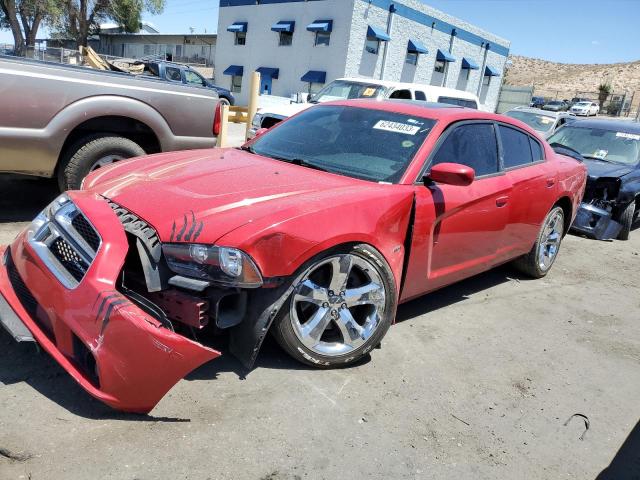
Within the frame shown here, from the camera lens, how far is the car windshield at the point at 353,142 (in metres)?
3.66

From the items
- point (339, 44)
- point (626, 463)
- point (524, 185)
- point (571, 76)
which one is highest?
point (571, 76)

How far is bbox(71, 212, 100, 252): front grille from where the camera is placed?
268cm

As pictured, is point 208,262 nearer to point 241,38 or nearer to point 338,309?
point 338,309

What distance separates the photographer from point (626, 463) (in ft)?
9.20

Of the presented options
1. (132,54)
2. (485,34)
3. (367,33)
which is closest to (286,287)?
(367,33)

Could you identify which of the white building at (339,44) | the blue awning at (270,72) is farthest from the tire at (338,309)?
the blue awning at (270,72)

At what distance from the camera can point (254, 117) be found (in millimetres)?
10859

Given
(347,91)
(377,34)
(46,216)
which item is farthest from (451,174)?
(377,34)

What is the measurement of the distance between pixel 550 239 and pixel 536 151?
1.00 meters

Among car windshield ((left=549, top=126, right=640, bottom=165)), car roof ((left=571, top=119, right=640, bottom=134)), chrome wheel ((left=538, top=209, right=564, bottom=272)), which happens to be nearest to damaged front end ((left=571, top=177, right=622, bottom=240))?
car windshield ((left=549, top=126, right=640, bottom=165))

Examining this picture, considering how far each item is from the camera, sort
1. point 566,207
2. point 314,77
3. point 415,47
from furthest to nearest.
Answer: point 415,47 → point 314,77 → point 566,207

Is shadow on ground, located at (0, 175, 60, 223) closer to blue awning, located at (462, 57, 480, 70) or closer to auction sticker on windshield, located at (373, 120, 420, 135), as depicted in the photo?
auction sticker on windshield, located at (373, 120, 420, 135)

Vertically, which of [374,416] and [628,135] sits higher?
[628,135]

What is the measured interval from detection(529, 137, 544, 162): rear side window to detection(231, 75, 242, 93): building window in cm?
2710
